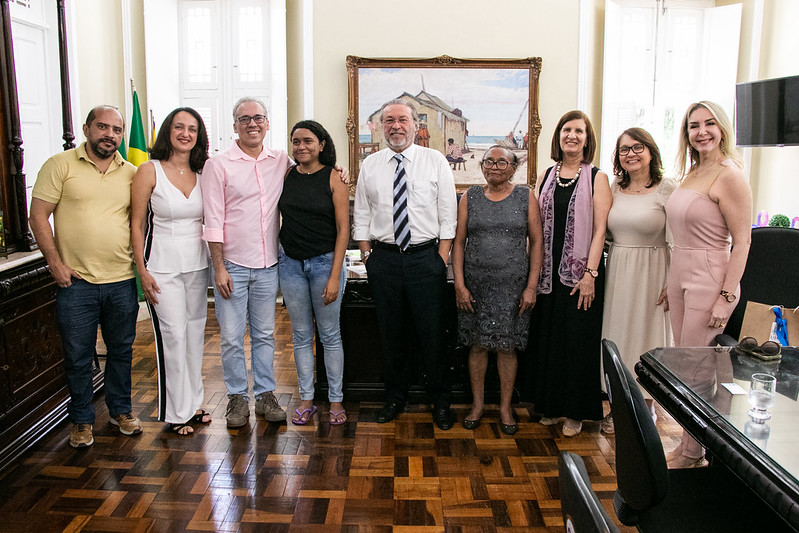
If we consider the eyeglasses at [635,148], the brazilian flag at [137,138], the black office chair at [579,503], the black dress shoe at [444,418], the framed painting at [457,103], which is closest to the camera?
the black office chair at [579,503]

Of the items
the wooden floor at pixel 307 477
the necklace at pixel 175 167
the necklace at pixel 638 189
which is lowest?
the wooden floor at pixel 307 477

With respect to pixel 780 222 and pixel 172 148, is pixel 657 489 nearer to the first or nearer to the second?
pixel 172 148

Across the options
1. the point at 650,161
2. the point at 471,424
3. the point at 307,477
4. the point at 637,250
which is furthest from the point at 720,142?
the point at 307,477

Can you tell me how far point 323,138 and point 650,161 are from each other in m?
1.52

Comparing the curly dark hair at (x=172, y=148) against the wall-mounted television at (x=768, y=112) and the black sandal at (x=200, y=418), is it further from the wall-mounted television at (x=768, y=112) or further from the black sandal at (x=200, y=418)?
the wall-mounted television at (x=768, y=112)

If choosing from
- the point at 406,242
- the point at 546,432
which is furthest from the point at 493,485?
the point at 406,242

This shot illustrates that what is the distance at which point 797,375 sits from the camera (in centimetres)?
211

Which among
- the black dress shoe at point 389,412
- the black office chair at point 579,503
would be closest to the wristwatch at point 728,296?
the black dress shoe at point 389,412

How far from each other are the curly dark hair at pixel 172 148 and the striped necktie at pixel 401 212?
94cm

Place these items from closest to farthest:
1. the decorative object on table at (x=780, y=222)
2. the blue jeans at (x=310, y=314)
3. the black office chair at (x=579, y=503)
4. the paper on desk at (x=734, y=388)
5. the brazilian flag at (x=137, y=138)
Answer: the black office chair at (x=579, y=503), the paper on desk at (x=734, y=388), the blue jeans at (x=310, y=314), the decorative object on table at (x=780, y=222), the brazilian flag at (x=137, y=138)

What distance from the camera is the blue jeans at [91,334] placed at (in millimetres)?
3018

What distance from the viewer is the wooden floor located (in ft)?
8.23

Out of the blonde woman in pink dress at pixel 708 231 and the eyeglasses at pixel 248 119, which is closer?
the blonde woman in pink dress at pixel 708 231

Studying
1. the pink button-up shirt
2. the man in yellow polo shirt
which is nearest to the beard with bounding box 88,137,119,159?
the man in yellow polo shirt
